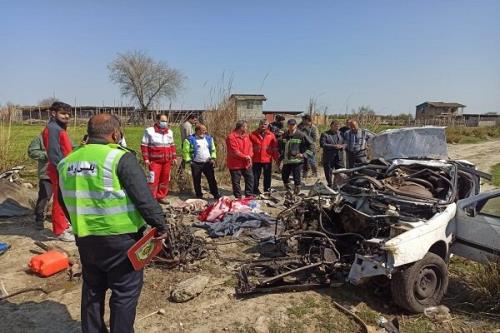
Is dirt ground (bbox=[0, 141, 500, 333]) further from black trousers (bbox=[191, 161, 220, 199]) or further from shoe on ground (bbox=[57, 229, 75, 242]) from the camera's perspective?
black trousers (bbox=[191, 161, 220, 199])

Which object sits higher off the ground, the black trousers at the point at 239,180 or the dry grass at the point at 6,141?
the dry grass at the point at 6,141

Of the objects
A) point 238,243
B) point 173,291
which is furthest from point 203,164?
point 173,291

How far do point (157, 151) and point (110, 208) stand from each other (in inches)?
225

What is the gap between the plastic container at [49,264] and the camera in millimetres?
5262

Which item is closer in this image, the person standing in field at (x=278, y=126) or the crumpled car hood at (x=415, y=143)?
the crumpled car hood at (x=415, y=143)

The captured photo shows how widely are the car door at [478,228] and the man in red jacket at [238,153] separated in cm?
503

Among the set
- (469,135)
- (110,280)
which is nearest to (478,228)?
(110,280)

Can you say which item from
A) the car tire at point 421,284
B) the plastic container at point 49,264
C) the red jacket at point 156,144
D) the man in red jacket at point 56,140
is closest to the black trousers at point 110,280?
the plastic container at point 49,264

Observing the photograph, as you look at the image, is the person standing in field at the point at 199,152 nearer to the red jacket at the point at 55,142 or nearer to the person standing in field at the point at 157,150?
the person standing in field at the point at 157,150

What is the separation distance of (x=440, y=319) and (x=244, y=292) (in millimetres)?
2191

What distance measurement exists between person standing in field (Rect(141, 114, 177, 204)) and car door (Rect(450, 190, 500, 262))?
226 inches

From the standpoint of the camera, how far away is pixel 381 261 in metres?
4.26

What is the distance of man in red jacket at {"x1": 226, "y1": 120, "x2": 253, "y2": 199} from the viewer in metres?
9.22

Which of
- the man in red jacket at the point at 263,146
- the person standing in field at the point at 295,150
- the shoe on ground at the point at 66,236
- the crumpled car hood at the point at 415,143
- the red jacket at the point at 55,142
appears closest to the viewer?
the red jacket at the point at 55,142
